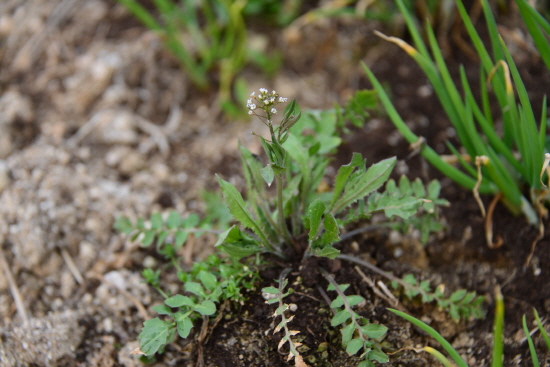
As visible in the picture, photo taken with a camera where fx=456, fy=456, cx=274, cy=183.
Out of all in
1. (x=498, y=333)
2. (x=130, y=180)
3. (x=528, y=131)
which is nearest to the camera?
(x=498, y=333)

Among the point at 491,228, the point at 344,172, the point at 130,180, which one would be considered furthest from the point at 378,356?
the point at 130,180

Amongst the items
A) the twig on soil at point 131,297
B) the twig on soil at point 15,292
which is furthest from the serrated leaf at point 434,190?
the twig on soil at point 15,292

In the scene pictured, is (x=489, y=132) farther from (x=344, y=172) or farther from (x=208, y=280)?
(x=208, y=280)

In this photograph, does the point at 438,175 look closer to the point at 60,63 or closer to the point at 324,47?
the point at 324,47

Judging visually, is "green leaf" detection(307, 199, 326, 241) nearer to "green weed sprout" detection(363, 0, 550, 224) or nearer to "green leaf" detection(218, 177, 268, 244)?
"green leaf" detection(218, 177, 268, 244)

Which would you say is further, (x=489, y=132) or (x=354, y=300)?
(x=489, y=132)

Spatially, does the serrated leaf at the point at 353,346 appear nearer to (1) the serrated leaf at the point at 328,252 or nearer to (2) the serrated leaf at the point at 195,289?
(1) the serrated leaf at the point at 328,252

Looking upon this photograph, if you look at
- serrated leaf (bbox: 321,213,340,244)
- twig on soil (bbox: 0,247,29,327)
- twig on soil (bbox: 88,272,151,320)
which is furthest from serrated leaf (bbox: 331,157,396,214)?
twig on soil (bbox: 0,247,29,327)
